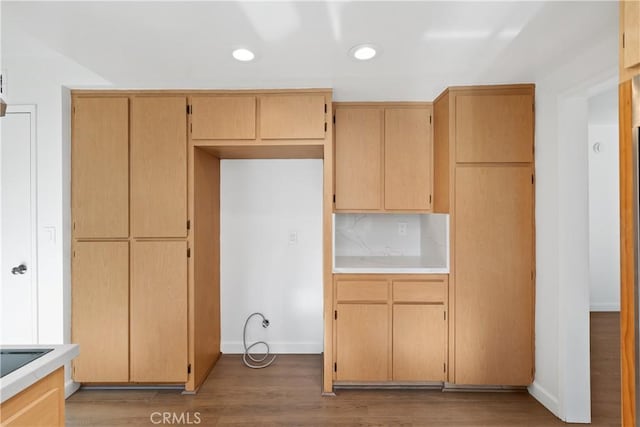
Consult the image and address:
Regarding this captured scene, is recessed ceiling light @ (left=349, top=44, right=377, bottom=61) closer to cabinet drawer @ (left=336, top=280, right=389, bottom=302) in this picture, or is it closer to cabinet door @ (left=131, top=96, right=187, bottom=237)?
cabinet door @ (left=131, top=96, right=187, bottom=237)

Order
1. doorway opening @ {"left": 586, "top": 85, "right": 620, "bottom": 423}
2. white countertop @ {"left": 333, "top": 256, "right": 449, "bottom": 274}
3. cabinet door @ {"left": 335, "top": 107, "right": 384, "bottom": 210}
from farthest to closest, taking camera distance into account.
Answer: doorway opening @ {"left": 586, "top": 85, "right": 620, "bottom": 423} → cabinet door @ {"left": 335, "top": 107, "right": 384, "bottom": 210} → white countertop @ {"left": 333, "top": 256, "right": 449, "bottom": 274}

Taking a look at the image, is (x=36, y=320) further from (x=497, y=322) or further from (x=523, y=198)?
(x=523, y=198)

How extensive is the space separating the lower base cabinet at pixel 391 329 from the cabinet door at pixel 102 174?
1719 mm

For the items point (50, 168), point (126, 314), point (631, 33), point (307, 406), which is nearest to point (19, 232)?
point (50, 168)

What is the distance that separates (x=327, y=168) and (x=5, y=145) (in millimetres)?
2269

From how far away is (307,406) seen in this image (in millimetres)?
2410

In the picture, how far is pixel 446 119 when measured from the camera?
254 centimetres

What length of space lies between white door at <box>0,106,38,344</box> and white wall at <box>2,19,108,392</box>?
0.05 metres

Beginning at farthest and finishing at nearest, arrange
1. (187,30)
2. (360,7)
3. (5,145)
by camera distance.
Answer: (5,145) < (187,30) < (360,7)

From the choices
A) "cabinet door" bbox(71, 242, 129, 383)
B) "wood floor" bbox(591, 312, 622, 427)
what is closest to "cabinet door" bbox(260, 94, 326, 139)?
"cabinet door" bbox(71, 242, 129, 383)

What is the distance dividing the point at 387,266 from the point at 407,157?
2.87ft

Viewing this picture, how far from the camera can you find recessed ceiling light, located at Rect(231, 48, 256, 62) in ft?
6.56

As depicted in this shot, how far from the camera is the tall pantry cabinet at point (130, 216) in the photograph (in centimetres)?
255

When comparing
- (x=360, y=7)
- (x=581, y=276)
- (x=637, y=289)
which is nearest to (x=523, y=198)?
(x=581, y=276)
